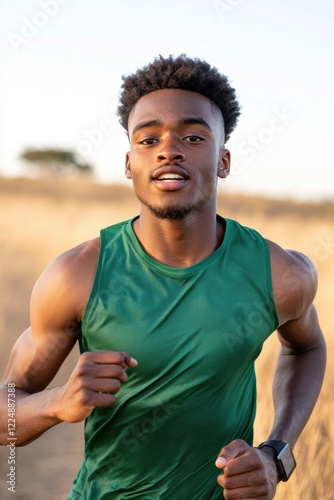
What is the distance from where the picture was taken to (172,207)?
118 inches

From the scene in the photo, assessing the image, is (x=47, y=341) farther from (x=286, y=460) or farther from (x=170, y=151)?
(x=286, y=460)

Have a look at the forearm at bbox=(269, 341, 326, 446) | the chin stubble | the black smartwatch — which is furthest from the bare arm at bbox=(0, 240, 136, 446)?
the forearm at bbox=(269, 341, 326, 446)

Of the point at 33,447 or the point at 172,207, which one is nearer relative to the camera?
the point at 172,207

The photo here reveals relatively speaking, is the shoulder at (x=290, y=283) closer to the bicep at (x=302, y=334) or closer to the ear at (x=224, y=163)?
the bicep at (x=302, y=334)

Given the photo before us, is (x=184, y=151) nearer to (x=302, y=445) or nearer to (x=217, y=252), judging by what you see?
(x=217, y=252)

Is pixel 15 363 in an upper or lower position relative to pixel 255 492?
upper

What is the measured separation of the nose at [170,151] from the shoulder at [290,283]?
0.53 meters

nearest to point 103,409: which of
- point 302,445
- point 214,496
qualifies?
point 214,496

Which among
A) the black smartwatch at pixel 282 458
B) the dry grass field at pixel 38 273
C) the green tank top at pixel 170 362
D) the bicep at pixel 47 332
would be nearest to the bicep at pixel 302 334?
the green tank top at pixel 170 362

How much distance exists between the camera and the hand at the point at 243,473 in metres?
2.71

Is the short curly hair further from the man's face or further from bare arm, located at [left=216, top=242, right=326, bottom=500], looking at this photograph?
bare arm, located at [left=216, top=242, right=326, bottom=500]

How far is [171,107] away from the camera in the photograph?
123 inches

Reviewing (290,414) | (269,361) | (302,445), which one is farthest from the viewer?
(269,361)

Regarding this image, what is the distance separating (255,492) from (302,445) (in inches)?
85.2
